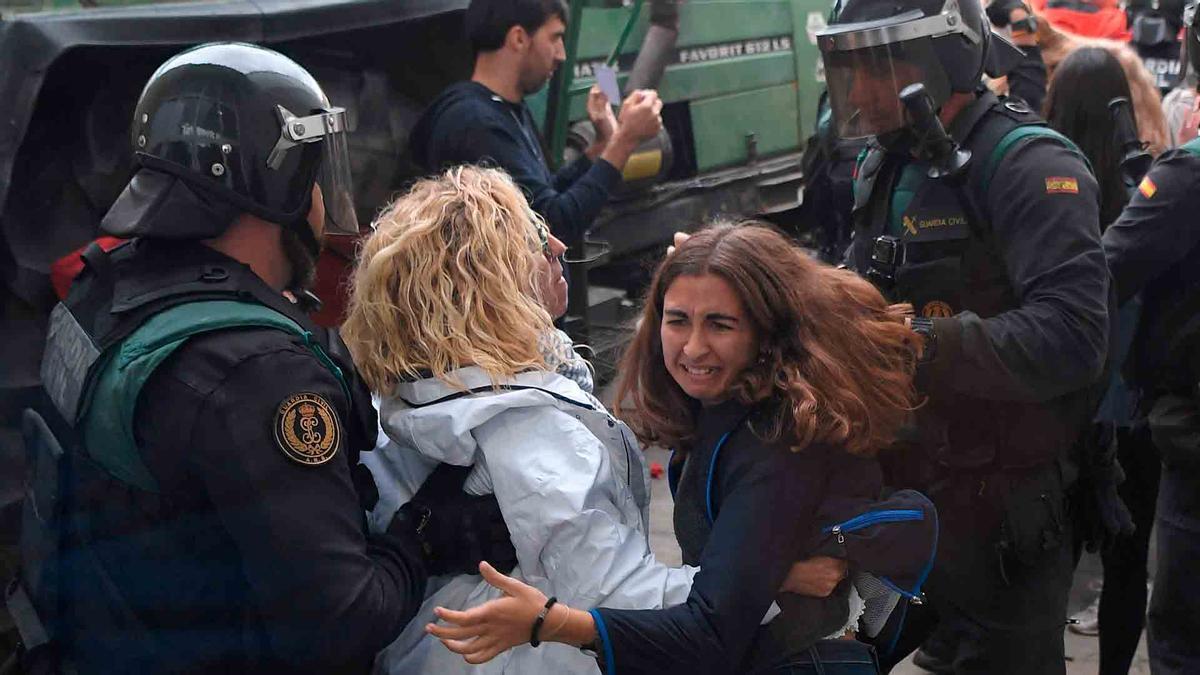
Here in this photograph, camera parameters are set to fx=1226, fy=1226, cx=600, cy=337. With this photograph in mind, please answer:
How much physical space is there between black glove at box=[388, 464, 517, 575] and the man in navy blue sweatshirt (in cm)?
190

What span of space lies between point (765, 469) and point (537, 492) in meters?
0.33

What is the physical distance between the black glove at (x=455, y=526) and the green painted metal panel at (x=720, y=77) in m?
4.20

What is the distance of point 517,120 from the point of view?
12.8 feet

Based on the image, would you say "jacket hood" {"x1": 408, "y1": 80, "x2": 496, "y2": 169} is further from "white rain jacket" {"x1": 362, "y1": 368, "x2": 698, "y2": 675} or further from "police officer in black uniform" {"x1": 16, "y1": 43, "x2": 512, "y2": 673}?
"white rain jacket" {"x1": 362, "y1": 368, "x2": 698, "y2": 675}

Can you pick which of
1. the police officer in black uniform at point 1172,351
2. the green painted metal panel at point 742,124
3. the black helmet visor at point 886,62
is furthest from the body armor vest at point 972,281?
the green painted metal panel at point 742,124

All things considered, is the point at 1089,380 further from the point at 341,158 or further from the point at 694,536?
the point at 341,158

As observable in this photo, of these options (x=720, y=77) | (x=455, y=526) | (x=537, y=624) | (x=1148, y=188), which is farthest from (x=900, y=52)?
(x=720, y=77)

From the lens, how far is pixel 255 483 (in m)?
1.58

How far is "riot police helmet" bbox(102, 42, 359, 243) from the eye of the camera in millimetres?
1769

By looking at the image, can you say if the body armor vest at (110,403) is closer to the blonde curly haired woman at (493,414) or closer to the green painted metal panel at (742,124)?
the blonde curly haired woman at (493,414)

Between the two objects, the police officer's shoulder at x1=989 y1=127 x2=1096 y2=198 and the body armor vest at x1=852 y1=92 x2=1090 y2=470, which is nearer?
the police officer's shoulder at x1=989 y1=127 x2=1096 y2=198

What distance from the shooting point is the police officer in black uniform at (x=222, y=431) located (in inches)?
62.9

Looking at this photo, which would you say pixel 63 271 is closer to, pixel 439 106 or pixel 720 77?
pixel 439 106

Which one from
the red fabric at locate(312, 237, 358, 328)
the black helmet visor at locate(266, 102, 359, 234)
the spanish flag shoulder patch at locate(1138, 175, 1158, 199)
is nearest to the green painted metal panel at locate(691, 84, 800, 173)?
the red fabric at locate(312, 237, 358, 328)
